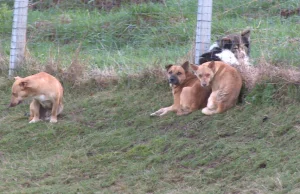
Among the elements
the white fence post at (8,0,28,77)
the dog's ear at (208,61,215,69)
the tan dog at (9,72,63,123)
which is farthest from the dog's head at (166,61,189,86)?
the white fence post at (8,0,28,77)

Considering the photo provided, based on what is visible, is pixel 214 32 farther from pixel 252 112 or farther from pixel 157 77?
pixel 252 112

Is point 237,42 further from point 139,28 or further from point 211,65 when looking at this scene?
point 139,28

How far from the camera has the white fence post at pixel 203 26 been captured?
8.76m

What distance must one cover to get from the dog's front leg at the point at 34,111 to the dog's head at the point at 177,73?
167 centimetres

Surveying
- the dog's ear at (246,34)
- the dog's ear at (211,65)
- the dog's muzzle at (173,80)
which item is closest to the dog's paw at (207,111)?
the dog's ear at (211,65)

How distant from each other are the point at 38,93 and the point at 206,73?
2.13 metres

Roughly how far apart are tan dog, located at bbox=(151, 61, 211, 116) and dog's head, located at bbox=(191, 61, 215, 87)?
0.71ft

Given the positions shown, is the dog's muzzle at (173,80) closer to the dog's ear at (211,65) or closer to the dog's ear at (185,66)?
the dog's ear at (185,66)

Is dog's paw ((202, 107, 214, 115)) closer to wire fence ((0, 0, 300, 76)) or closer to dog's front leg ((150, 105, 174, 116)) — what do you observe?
dog's front leg ((150, 105, 174, 116))

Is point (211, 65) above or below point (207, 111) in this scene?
above

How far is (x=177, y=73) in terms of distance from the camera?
8469mm

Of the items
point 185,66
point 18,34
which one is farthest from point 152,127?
point 18,34

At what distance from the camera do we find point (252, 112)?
7.30 meters

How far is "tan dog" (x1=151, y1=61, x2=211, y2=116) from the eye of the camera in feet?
26.3
